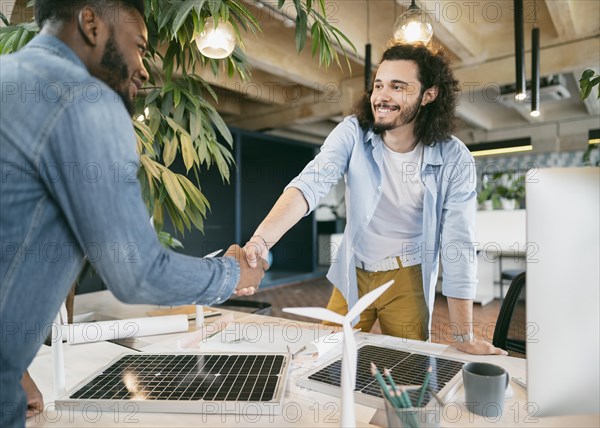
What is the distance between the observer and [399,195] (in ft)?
5.67

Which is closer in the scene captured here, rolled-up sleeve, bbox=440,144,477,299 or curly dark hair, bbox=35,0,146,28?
curly dark hair, bbox=35,0,146,28

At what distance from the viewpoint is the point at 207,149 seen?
2178 mm

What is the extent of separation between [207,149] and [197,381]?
140 centimetres

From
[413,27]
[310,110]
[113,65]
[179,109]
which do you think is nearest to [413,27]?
[413,27]

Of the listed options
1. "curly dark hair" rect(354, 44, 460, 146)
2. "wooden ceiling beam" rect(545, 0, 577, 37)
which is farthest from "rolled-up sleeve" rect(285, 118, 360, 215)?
"wooden ceiling beam" rect(545, 0, 577, 37)

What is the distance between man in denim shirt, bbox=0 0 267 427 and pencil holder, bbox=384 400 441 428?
0.42 metres

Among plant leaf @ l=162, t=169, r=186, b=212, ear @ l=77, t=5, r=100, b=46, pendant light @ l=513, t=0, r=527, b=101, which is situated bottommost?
plant leaf @ l=162, t=169, r=186, b=212

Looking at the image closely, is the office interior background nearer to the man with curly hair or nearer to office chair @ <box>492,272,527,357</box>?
the man with curly hair

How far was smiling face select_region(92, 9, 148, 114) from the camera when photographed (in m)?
0.76

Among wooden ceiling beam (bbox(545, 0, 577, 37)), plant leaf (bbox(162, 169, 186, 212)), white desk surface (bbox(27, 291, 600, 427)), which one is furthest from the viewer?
wooden ceiling beam (bbox(545, 0, 577, 37))

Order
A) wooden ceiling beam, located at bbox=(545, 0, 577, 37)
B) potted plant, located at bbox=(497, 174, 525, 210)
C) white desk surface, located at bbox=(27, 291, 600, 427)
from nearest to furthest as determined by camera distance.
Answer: white desk surface, located at bbox=(27, 291, 600, 427), wooden ceiling beam, located at bbox=(545, 0, 577, 37), potted plant, located at bbox=(497, 174, 525, 210)

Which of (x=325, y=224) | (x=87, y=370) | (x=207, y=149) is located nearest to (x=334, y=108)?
(x=325, y=224)

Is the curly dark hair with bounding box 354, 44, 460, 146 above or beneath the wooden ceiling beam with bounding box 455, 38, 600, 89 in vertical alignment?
beneath

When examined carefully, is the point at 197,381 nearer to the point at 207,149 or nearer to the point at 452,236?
the point at 452,236
